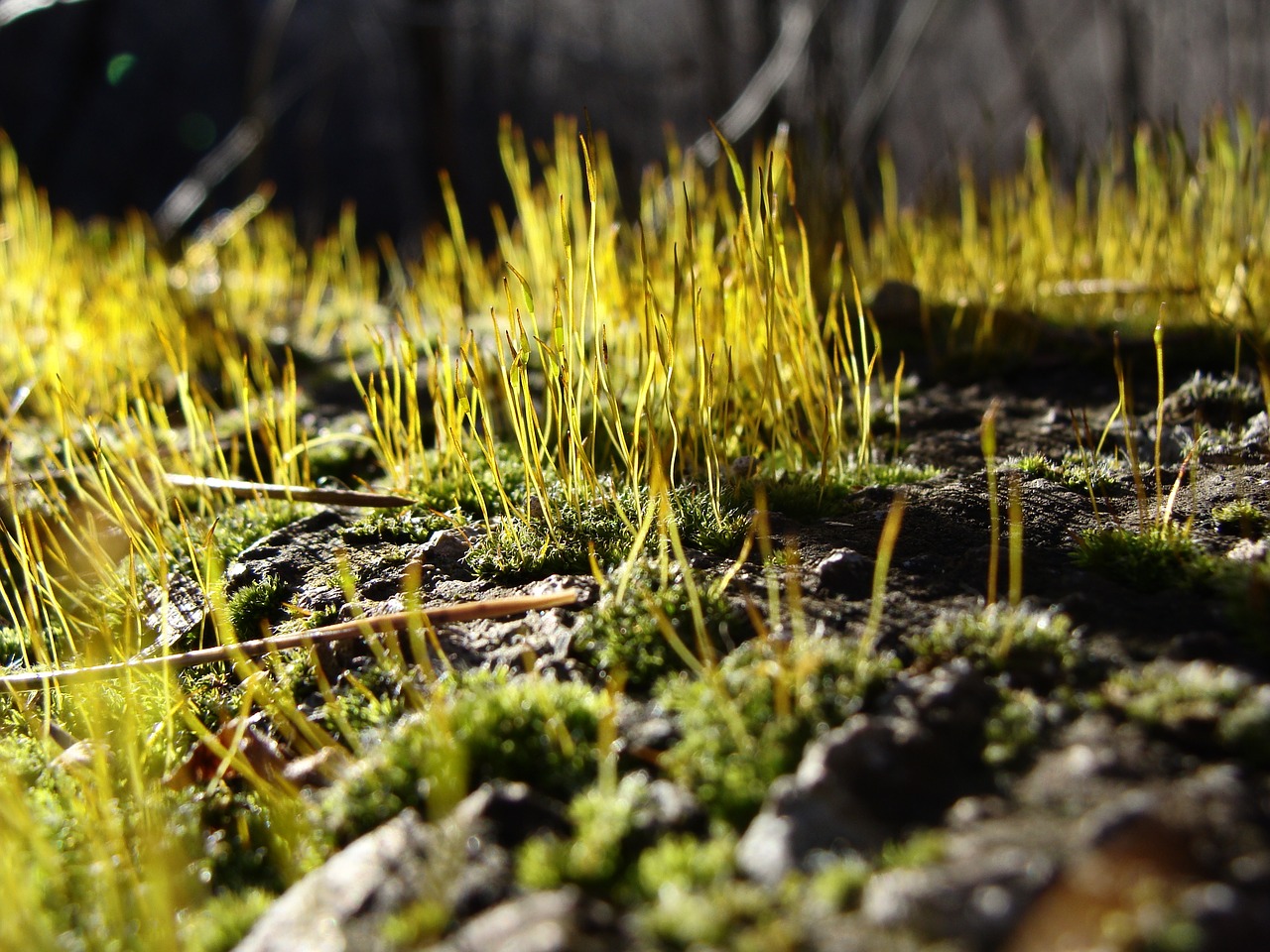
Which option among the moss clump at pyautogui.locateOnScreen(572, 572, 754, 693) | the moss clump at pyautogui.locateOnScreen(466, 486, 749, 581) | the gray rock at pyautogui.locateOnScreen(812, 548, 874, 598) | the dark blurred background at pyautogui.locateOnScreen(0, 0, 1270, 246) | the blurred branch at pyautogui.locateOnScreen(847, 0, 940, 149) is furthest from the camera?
the dark blurred background at pyautogui.locateOnScreen(0, 0, 1270, 246)

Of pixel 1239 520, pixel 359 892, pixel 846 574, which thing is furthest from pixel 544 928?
pixel 1239 520

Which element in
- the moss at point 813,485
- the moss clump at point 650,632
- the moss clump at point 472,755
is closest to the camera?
the moss clump at point 472,755

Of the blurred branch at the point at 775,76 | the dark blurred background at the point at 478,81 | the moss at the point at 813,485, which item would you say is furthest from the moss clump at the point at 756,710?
the dark blurred background at the point at 478,81

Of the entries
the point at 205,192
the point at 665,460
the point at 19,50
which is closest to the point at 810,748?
the point at 665,460

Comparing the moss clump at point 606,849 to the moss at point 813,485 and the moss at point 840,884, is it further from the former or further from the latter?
the moss at point 813,485

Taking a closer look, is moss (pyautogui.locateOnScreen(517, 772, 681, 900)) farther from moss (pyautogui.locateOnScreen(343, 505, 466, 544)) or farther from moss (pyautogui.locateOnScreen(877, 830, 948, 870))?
moss (pyautogui.locateOnScreen(343, 505, 466, 544))

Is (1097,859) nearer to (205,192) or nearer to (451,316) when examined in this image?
(451,316)

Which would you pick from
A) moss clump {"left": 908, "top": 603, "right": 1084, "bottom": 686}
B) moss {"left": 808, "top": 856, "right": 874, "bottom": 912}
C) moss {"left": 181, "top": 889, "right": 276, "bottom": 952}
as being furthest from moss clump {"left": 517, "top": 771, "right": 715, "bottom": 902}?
moss clump {"left": 908, "top": 603, "right": 1084, "bottom": 686}
